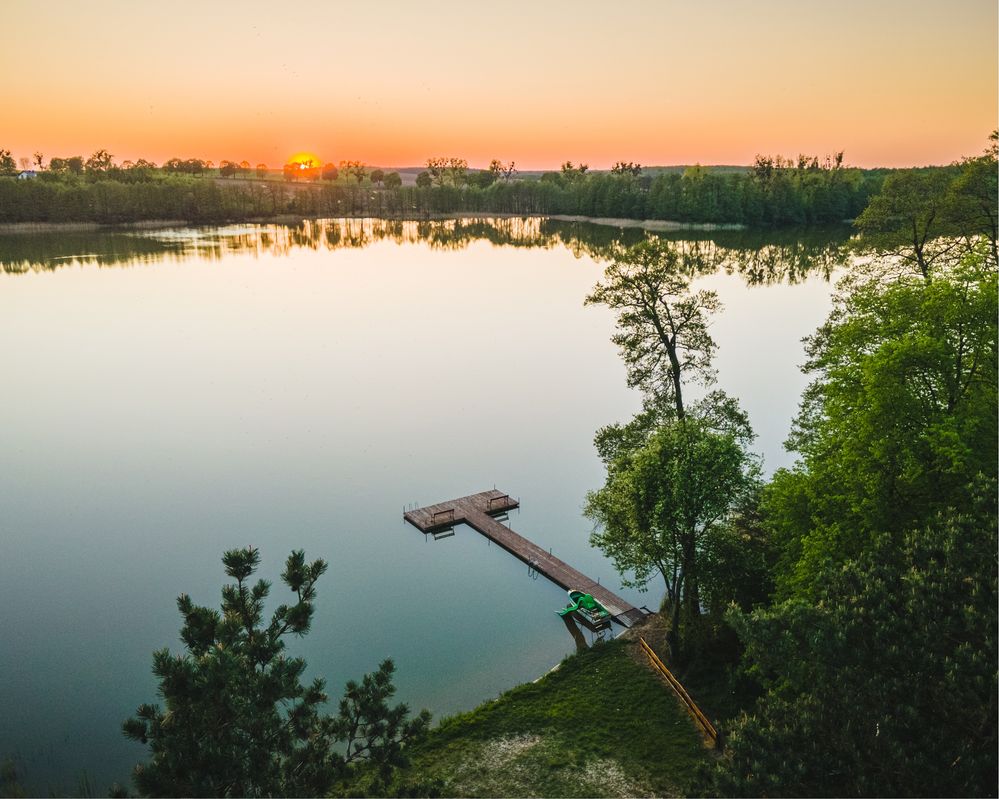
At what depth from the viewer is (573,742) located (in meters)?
17.4

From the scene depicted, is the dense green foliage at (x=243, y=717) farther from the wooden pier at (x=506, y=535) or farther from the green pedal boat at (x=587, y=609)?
the wooden pier at (x=506, y=535)

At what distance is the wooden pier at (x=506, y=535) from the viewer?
2533cm

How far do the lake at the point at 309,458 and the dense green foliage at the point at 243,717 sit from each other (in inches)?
348

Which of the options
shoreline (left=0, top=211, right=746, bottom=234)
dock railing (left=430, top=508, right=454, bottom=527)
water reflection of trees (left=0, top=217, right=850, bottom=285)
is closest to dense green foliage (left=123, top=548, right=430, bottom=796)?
dock railing (left=430, top=508, right=454, bottom=527)

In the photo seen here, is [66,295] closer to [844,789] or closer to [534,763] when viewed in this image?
[534,763]

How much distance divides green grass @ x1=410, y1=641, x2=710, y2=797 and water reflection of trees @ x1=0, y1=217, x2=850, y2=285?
69822mm

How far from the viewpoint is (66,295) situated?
2987 inches

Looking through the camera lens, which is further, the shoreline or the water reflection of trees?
the shoreline

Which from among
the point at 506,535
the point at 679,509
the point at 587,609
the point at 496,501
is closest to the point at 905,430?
the point at 679,509

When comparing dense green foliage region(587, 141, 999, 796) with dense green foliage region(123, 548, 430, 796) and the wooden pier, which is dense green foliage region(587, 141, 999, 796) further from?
dense green foliage region(123, 548, 430, 796)

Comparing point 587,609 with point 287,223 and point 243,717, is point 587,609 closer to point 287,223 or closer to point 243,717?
point 243,717

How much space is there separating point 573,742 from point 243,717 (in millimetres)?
10282

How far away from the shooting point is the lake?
22.3 m

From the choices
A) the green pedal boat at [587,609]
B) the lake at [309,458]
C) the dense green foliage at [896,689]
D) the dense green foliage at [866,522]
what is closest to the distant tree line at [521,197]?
the lake at [309,458]
